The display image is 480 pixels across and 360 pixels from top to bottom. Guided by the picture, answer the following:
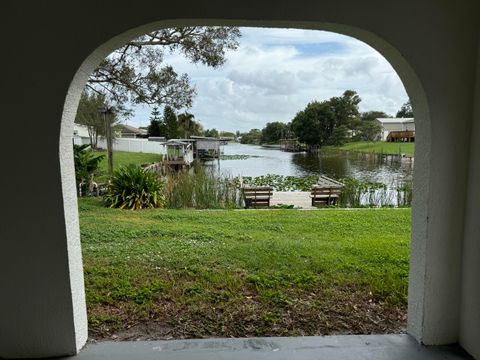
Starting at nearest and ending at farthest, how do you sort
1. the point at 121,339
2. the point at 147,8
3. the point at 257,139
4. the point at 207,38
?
1. the point at 147,8
2. the point at 121,339
3. the point at 207,38
4. the point at 257,139

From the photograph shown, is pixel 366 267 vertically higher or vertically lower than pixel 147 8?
lower

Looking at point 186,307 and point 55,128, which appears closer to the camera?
point 55,128

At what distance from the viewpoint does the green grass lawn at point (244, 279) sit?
7.81 ft

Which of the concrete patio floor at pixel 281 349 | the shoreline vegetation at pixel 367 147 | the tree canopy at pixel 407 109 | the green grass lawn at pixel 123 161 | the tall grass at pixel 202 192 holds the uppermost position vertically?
the tree canopy at pixel 407 109

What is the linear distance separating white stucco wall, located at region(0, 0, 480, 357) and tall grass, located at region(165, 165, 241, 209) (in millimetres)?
5607

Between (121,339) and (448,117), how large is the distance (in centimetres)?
233

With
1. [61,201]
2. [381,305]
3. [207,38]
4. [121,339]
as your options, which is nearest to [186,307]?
[121,339]

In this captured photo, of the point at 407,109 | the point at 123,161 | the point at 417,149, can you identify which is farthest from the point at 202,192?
the point at 123,161

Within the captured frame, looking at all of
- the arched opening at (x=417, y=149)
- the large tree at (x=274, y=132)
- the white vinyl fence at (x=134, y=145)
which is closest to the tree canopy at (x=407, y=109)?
the arched opening at (x=417, y=149)

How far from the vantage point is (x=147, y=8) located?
5.47ft

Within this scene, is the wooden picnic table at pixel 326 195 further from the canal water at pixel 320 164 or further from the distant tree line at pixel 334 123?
the distant tree line at pixel 334 123

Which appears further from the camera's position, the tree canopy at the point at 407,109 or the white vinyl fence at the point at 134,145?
the white vinyl fence at the point at 134,145

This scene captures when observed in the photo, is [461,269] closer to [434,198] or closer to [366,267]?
[434,198]

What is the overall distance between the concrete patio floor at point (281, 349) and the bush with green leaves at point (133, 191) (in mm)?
5399
